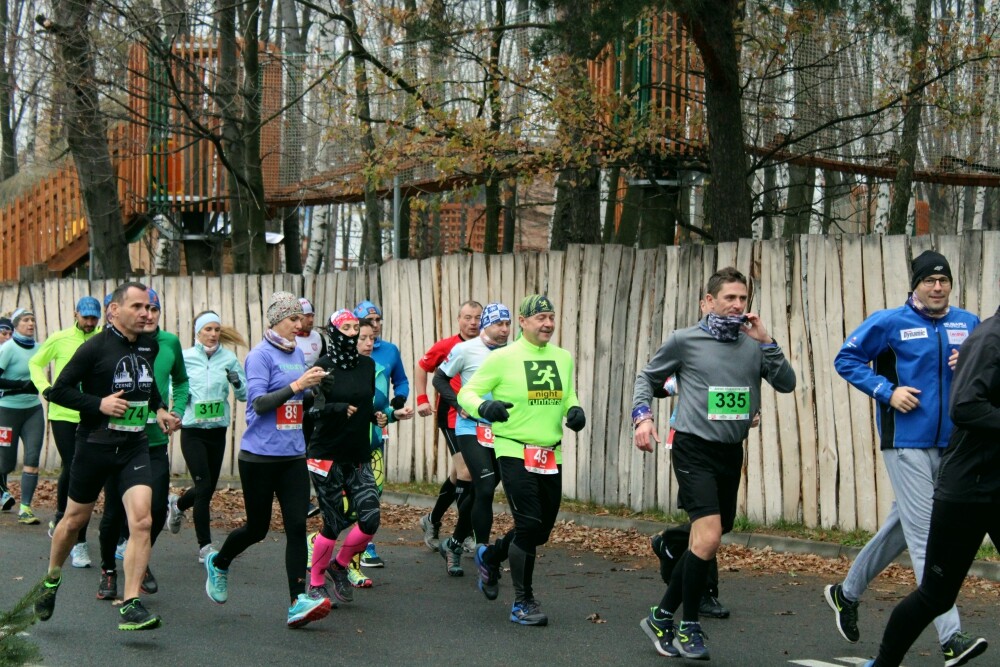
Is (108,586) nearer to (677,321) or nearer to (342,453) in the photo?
(342,453)

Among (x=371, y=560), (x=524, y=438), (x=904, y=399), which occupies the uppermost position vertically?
(x=904, y=399)

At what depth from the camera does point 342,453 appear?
832cm

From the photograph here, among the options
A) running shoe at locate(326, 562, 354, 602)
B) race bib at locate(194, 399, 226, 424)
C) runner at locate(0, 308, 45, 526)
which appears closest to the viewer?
running shoe at locate(326, 562, 354, 602)

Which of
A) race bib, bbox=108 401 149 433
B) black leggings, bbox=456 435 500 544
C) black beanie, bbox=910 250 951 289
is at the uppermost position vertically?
black beanie, bbox=910 250 951 289

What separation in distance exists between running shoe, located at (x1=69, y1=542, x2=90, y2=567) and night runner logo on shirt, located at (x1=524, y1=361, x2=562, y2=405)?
414cm

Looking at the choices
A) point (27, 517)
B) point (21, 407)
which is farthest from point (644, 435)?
point (21, 407)

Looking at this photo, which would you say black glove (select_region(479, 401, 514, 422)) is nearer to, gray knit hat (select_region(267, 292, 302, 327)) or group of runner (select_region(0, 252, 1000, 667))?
group of runner (select_region(0, 252, 1000, 667))

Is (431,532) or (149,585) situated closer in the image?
(149,585)

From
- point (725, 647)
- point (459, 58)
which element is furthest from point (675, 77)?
point (725, 647)

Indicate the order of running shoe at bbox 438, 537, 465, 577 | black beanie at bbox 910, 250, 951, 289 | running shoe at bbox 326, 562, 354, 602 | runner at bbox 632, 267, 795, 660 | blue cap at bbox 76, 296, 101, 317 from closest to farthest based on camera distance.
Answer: black beanie at bbox 910, 250, 951, 289
runner at bbox 632, 267, 795, 660
running shoe at bbox 326, 562, 354, 602
running shoe at bbox 438, 537, 465, 577
blue cap at bbox 76, 296, 101, 317

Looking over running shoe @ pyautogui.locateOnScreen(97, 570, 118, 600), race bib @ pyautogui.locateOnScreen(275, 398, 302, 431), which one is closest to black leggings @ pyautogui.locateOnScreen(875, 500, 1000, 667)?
race bib @ pyautogui.locateOnScreen(275, 398, 302, 431)

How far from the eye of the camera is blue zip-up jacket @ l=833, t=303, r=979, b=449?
664 cm

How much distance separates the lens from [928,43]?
1522 cm

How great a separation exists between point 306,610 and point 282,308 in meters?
1.87
